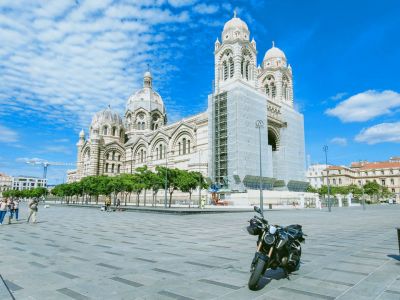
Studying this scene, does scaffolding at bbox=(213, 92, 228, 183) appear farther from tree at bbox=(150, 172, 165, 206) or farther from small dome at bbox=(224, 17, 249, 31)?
small dome at bbox=(224, 17, 249, 31)

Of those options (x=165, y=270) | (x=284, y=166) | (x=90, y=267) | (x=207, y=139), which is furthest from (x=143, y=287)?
(x=284, y=166)

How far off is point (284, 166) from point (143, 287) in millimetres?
52541

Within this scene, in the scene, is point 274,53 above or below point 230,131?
above

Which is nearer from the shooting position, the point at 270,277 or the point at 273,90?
the point at 270,277

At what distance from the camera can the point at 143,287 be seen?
518 cm

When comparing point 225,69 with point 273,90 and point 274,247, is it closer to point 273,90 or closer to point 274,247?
point 273,90

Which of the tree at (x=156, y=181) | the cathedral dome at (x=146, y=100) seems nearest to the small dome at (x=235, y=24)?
the tree at (x=156, y=181)

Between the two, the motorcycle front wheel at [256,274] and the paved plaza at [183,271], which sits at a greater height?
the motorcycle front wheel at [256,274]

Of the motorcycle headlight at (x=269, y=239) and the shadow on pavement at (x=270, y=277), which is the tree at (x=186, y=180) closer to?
the shadow on pavement at (x=270, y=277)

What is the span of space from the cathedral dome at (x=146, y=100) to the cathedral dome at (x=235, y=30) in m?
31.0

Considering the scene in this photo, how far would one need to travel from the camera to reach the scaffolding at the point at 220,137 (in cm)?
4812

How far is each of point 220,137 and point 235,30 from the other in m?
18.4

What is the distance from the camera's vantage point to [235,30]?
5169 centimetres

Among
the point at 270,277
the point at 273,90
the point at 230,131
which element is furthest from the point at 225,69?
the point at 270,277
